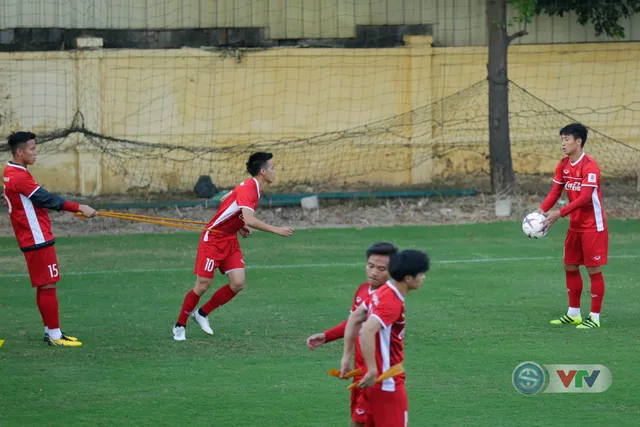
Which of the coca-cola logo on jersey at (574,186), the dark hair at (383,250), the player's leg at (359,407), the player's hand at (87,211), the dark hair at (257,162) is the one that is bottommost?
the player's leg at (359,407)

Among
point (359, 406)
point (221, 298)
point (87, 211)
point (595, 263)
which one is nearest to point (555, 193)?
point (595, 263)

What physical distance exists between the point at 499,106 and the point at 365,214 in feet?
11.0

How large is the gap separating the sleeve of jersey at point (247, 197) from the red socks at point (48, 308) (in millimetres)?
1917

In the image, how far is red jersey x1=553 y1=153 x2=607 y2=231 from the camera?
9602mm

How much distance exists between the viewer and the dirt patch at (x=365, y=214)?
16892mm

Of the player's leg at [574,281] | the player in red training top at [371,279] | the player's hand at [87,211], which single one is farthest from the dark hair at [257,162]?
the player in red training top at [371,279]

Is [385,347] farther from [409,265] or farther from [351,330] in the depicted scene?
[409,265]

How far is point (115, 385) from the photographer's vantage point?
7.82 metres

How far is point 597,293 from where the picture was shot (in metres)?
9.75

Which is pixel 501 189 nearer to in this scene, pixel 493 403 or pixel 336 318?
pixel 336 318

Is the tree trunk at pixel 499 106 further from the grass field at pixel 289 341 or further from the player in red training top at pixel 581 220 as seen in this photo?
the player in red training top at pixel 581 220

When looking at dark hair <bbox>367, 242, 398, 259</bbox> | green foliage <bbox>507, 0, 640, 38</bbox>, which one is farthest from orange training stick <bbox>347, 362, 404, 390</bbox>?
green foliage <bbox>507, 0, 640, 38</bbox>

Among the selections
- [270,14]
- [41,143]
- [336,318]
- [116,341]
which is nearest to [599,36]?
[270,14]

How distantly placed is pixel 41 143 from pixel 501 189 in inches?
338
